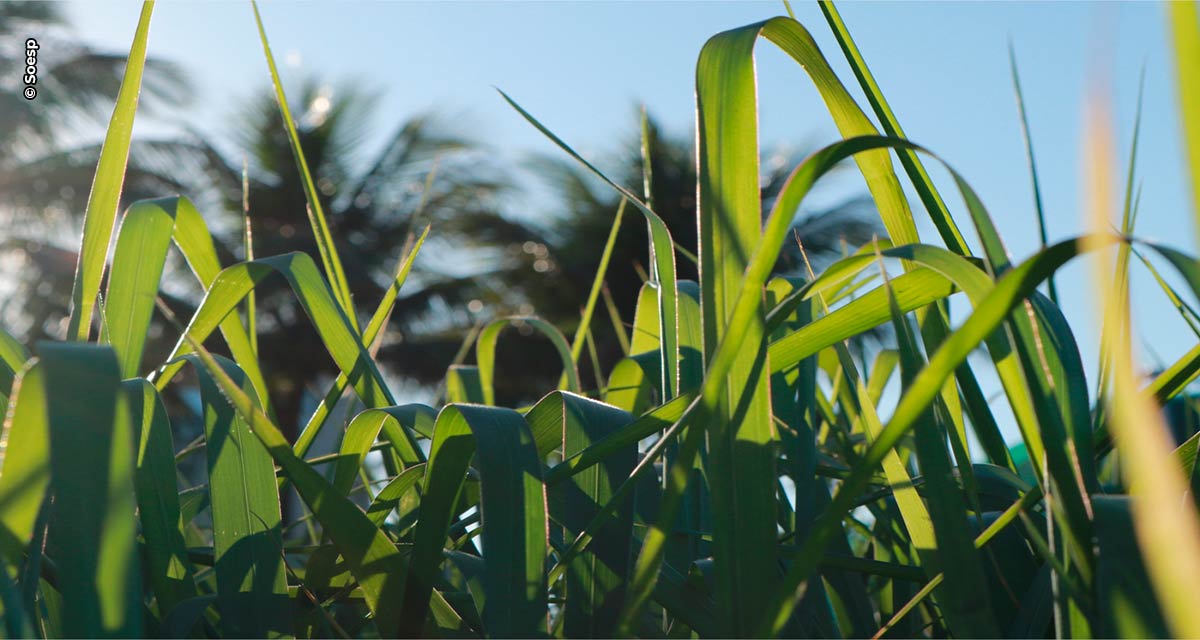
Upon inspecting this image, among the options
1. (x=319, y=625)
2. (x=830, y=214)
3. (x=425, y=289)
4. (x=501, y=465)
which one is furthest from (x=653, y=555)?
(x=830, y=214)

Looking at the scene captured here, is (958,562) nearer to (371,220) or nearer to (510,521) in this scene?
(510,521)

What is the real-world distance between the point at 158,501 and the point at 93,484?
0.26 feet

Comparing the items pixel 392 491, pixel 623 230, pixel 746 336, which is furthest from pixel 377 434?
pixel 623 230

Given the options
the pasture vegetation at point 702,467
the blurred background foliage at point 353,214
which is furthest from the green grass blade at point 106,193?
the blurred background foliage at point 353,214

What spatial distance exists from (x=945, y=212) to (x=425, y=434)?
178 millimetres

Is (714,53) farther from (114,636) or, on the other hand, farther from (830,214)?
(830,214)

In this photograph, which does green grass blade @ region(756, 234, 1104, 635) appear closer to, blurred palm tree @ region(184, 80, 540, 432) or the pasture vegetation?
the pasture vegetation

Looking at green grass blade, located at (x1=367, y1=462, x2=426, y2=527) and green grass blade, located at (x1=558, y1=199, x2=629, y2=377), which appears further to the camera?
green grass blade, located at (x1=558, y1=199, x2=629, y2=377)

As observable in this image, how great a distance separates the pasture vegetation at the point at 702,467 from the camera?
0.17m

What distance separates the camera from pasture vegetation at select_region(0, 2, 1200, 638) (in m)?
0.17

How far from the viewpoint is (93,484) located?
0.19 metres

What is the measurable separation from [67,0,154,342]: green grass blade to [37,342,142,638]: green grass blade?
0.12m

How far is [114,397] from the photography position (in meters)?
0.19

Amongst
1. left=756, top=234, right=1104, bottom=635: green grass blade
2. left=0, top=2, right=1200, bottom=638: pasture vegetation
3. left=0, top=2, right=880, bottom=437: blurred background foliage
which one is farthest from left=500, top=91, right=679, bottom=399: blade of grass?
left=0, top=2, right=880, bottom=437: blurred background foliage
